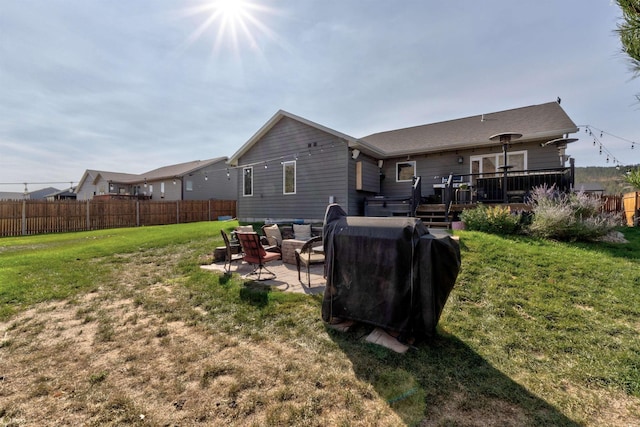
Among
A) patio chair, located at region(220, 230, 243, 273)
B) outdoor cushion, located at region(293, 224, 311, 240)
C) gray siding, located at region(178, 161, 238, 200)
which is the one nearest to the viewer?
patio chair, located at region(220, 230, 243, 273)

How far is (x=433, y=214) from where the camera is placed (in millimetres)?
10281

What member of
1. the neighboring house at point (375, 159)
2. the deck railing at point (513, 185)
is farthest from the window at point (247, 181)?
the deck railing at point (513, 185)

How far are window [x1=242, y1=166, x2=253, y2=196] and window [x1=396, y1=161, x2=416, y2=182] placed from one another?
7.76 m

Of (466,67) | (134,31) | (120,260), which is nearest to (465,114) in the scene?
(466,67)

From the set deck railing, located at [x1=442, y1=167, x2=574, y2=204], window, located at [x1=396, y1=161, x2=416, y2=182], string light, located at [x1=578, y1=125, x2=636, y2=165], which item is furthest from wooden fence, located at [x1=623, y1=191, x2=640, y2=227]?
window, located at [x1=396, y1=161, x2=416, y2=182]

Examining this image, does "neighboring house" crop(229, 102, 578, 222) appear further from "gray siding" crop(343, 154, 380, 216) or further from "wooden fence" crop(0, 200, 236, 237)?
"wooden fence" crop(0, 200, 236, 237)

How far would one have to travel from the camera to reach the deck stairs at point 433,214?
9.66 metres

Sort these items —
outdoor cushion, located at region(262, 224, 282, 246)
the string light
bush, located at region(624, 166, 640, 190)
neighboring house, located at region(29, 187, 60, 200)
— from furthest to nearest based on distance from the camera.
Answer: neighboring house, located at region(29, 187, 60, 200), the string light, outdoor cushion, located at region(262, 224, 282, 246), bush, located at region(624, 166, 640, 190)

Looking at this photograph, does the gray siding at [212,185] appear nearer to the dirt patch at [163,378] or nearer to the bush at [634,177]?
the dirt patch at [163,378]

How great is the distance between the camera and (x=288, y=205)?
13016mm

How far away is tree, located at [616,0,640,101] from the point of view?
215 cm

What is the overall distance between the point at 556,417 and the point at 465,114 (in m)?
15.9

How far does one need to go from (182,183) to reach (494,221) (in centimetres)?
2498

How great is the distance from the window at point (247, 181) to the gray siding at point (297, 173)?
0.72 feet
